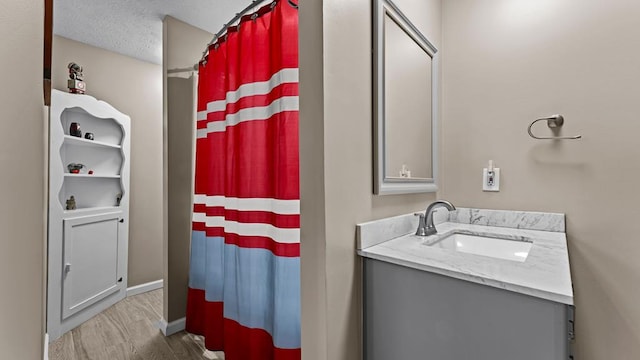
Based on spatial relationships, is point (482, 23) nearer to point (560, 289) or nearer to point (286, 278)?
point (560, 289)

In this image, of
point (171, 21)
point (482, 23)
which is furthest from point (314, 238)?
point (171, 21)

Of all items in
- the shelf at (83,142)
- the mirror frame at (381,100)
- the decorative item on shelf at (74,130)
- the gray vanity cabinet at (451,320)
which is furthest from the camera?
the decorative item on shelf at (74,130)

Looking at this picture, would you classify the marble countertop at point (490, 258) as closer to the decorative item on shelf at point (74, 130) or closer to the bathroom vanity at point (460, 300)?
the bathroom vanity at point (460, 300)

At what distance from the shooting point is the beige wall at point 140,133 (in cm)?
269

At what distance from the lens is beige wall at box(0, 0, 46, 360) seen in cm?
37

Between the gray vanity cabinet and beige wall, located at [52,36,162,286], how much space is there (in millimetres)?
2775

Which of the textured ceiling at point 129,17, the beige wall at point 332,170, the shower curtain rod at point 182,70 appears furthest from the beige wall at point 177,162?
the beige wall at point 332,170

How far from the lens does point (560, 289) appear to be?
0.66 meters

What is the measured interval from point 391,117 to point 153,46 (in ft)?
8.57

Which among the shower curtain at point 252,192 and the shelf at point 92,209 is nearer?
the shower curtain at point 252,192

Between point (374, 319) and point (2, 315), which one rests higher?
point (2, 315)

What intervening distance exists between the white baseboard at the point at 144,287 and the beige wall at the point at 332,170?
100 inches

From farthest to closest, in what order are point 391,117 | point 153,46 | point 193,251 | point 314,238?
point 153,46 < point 193,251 < point 391,117 < point 314,238

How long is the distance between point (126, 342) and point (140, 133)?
6.50 ft
